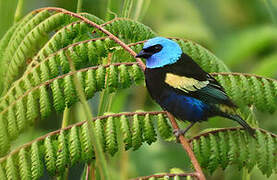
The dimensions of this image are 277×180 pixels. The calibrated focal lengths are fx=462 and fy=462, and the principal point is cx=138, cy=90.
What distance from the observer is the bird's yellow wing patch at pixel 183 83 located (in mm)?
1638

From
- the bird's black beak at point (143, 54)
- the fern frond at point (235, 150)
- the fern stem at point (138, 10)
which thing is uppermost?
the fern stem at point (138, 10)

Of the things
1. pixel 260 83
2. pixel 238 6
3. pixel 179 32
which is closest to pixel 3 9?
pixel 260 83

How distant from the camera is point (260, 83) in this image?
1.48 meters

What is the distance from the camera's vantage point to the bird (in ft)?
5.19

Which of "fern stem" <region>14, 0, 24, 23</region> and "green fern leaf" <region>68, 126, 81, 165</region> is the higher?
"fern stem" <region>14, 0, 24, 23</region>

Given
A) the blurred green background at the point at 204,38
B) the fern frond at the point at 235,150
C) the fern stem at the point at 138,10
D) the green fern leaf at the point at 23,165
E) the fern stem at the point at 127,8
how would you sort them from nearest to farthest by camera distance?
the green fern leaf at the point at 23,165, the fern frond at the point at 235,150, the fern stem at the point at 127,8, the fern stem at the point at 138,10, the blurred green background at the point at 204,38

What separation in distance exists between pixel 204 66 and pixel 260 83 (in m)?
0.22

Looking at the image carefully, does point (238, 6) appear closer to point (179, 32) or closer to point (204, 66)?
point (179, 32)

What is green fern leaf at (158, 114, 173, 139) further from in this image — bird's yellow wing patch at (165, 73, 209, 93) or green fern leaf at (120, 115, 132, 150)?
bird's yellow wing patch at (165, 73, 209, 93)

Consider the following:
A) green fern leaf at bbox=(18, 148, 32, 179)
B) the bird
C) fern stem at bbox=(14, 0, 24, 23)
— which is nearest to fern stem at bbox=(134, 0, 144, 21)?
the bird

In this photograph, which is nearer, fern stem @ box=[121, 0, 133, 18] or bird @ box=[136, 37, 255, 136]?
bird @ box=[136, 37, 255, 136]

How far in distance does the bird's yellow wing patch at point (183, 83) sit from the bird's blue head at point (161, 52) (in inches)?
2.7

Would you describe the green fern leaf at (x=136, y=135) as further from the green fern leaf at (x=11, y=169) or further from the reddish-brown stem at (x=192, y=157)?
the green fern leaf at (x=11, y=169)

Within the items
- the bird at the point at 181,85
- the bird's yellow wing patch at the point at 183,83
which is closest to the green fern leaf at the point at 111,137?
the bird at the point at 181,85
